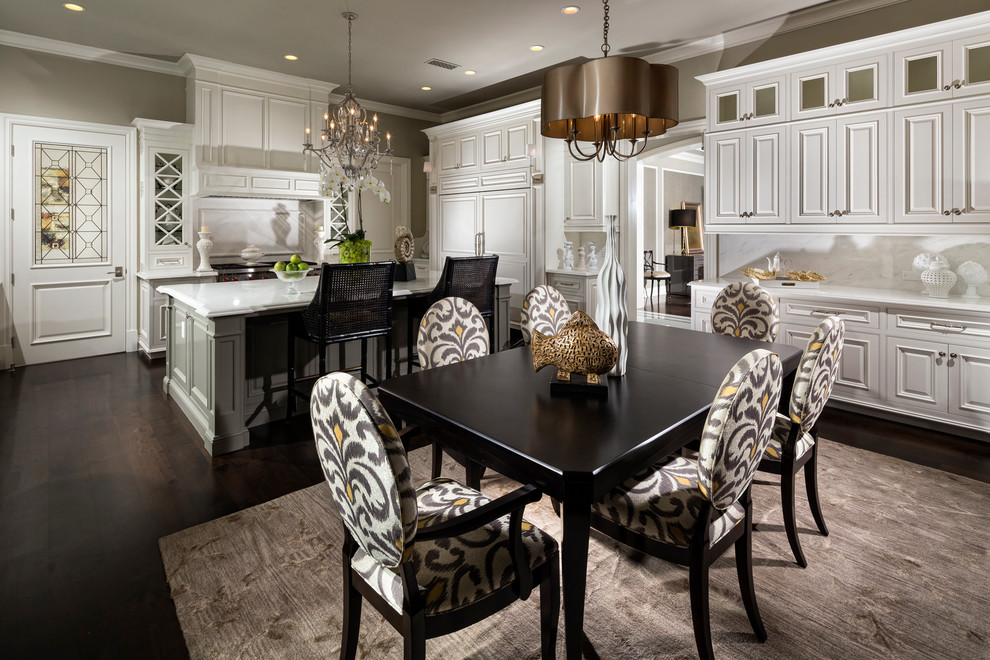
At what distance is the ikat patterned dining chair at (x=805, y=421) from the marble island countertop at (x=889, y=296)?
1.76m

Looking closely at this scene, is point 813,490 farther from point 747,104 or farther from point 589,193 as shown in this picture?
point 589,193

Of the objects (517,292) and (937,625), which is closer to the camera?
(937,625)

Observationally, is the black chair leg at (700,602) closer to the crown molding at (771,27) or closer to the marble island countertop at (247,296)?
the marble island countertop at (247,296)

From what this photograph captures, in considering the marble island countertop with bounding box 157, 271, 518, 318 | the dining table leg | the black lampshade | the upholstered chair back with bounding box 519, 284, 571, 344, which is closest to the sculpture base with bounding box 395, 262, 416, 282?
the marble island countertop with bounding box 157, 271, 518, 318

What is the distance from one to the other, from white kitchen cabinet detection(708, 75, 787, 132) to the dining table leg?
150 inches

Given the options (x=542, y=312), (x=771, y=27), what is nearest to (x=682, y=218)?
(x=771, y=27)

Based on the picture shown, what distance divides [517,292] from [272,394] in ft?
11.5

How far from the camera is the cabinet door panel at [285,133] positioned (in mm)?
5973

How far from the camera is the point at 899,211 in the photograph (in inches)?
139

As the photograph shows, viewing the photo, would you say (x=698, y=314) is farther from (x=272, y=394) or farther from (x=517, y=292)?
(x=272, y=394)

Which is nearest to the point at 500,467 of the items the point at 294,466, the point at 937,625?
the point at 937,625

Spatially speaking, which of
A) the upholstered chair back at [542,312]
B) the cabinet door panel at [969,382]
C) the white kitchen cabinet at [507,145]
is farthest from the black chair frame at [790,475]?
the white kitchen cabinet at [507,145]

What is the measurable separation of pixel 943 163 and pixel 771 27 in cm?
184

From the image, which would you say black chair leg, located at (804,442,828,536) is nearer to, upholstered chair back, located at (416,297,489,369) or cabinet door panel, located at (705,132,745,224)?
upholstered chair back, located at (416,297,489,369)
